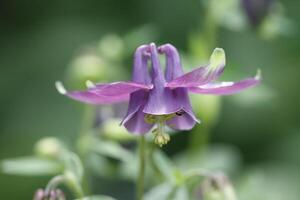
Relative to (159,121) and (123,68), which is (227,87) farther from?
(123,68)

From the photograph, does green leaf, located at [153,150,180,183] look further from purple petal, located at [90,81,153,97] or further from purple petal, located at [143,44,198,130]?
purple petal, located at [90,81,153,97]

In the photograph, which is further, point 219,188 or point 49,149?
point 49,149

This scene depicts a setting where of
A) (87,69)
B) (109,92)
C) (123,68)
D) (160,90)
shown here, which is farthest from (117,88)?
(123,68)

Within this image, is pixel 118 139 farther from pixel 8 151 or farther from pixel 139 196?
pixel 8 151

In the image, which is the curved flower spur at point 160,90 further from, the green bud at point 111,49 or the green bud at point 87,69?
the green bud at point 111,49

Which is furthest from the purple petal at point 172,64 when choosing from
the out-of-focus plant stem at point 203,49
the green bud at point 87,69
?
the out-of-focus plant stem at point 203,49

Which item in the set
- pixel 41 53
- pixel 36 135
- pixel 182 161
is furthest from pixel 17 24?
pixel 182 161
